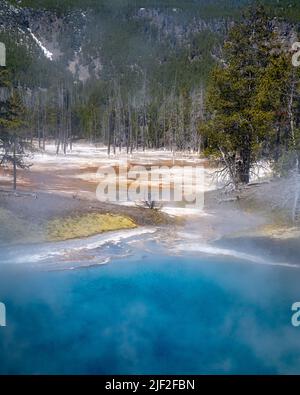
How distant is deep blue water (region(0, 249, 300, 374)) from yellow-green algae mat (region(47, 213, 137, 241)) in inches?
166

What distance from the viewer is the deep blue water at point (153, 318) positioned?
13.1 metres

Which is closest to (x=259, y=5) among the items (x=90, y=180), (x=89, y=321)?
(x=90, y=180)

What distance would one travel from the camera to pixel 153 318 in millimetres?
15484

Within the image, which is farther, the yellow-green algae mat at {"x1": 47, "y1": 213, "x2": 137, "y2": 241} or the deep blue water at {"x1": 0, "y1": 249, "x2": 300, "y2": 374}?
the yellow-green algae mat at {"x1": 47, "y1": 213, "x2": 137, "y2": 241}

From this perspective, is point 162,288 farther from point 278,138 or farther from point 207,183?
point 207,183

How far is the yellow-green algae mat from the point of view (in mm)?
23475

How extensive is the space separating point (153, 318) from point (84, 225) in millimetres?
10012

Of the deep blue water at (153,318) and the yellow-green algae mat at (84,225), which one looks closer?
the deep blue water at (153,318)

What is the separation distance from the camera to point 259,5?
33438 millimetres

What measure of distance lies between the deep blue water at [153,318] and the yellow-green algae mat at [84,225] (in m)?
4.22

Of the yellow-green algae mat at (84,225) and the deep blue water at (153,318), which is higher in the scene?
the yellow-green algae mat at (84,225)

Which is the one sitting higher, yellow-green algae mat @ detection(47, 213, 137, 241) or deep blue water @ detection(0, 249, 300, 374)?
yellow-green algae mat @ detection(47, 213, 137, 241)
